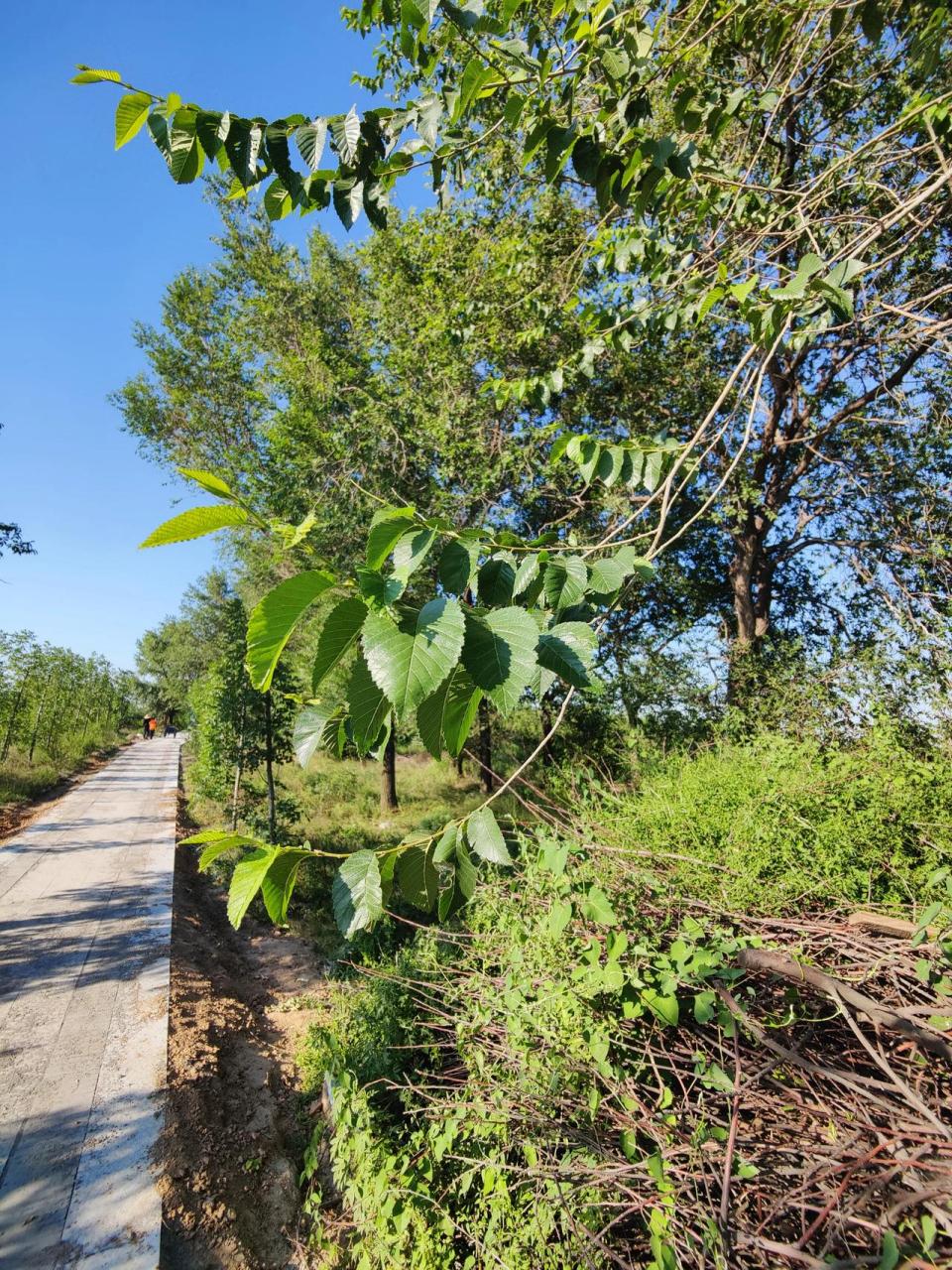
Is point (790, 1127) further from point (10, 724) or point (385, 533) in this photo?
point (10, 724)

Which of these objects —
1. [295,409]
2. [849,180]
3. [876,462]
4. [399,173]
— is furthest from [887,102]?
[295,409]

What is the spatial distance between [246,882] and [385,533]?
624 mm

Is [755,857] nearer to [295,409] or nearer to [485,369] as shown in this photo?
[485,369]

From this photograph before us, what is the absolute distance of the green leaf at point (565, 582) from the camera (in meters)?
1.03

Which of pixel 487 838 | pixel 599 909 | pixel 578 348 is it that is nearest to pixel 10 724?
pixel 578 348

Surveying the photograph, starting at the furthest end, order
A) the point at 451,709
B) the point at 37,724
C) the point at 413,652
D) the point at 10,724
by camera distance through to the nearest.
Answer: the point at 37,724
the point at 10,724
the point at 451,709
the point at 413,652

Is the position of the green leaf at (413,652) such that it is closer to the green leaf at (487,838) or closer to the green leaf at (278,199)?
the green leaf at (487,838)

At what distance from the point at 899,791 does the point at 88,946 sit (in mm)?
A: 7525

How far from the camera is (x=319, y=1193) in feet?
11.1

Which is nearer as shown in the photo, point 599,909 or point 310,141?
point 310,141

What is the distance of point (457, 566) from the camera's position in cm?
96

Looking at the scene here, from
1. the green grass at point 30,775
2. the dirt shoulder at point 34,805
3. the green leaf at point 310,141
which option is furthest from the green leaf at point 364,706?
the green grass at point 30,775

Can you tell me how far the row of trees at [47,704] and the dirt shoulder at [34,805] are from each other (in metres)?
1.10

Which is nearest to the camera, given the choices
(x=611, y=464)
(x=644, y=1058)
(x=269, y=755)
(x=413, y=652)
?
(x=413, y=652)
